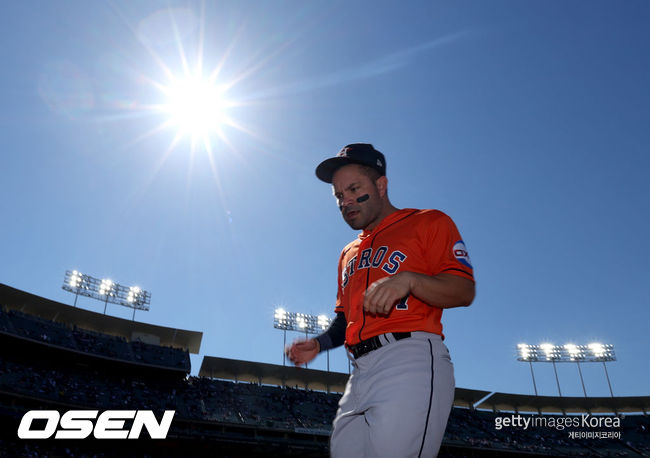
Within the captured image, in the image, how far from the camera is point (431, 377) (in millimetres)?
2229

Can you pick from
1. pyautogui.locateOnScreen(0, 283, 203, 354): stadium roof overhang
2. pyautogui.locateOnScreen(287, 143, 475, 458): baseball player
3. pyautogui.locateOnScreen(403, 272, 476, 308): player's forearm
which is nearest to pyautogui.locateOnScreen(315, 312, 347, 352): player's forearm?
pyautogui.locateOnScreen(287, 143, 475, 458): baseball player

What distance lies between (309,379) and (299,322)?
7934 mm

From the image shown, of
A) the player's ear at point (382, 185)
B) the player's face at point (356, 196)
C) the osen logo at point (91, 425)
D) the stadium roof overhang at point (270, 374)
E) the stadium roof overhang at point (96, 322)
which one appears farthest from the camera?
the stadium roof overhang at point (270, 374)

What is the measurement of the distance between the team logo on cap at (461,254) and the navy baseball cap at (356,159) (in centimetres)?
81

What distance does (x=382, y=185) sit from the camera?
309cm

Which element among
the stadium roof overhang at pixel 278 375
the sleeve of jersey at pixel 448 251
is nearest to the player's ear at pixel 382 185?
the sleeve of jersey at pixel 448 251

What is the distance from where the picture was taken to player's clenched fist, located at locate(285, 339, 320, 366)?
3.30 meters

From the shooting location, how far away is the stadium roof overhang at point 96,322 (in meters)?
32.9

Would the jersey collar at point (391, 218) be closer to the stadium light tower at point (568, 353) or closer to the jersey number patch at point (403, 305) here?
the jersey number patch at point (403, 305)

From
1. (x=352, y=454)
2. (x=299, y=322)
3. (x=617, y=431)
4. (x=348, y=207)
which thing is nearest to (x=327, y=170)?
(x=348, y=207)

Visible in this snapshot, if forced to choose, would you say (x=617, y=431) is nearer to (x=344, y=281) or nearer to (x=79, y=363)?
(x=79, y=363)

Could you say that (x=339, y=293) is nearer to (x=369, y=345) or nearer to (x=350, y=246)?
(x=350, y=246)

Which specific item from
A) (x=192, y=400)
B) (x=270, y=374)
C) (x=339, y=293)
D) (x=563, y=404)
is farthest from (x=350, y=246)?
(x=563, y=404)

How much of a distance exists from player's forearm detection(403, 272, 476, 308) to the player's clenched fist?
4.31 feet
